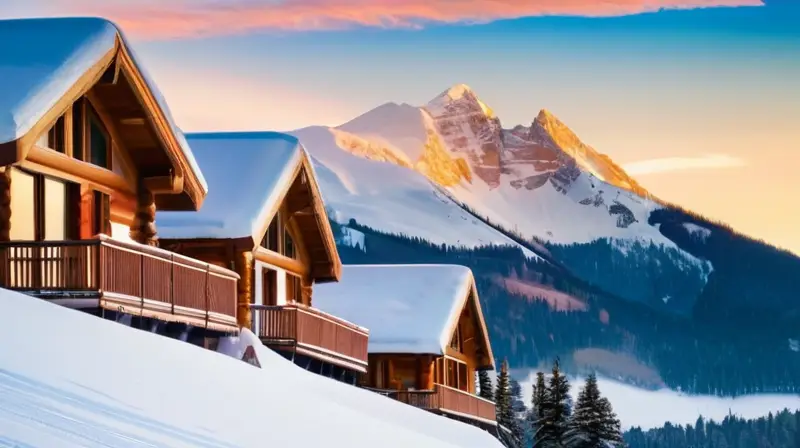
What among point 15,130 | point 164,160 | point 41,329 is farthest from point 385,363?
point 41,329

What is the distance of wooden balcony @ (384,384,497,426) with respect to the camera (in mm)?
48812

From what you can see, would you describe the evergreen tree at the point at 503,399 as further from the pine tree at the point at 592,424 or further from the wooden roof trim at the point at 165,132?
the wooden roof trim at the point at 165,132

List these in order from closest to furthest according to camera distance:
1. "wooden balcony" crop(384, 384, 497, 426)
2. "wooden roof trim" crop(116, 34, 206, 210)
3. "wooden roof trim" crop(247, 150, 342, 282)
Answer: "wooden roof trim" crop(116, 34, 206, 210) → "wooden roof trim" crop(247, 150, 342, 282) → "wooden balcony" crop(384, 384, 497, 426)

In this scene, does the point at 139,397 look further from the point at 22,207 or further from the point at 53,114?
the point at 22,207

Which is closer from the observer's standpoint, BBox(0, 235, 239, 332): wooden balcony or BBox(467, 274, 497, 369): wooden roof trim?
BBox(0, 235, 239, 332): wooden balcony

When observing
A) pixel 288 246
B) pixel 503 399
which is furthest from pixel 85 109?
pixel 503 399

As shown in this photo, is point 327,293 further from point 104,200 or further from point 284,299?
point 104,200

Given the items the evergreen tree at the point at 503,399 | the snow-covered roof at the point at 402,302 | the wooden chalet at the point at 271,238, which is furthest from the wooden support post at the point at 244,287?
the evergreen tree at the point at 503,399

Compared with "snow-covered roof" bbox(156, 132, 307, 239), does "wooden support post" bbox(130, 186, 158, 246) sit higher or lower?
lower

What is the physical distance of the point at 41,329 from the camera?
18250 mm

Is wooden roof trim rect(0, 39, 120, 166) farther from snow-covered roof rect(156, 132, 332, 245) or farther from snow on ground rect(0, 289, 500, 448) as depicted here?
snow-covered roof rect(156, 132, 332, 245)

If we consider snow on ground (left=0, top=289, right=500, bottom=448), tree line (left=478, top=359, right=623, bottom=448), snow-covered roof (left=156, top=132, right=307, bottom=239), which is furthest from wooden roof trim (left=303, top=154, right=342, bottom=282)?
tree line (left=478, top=359, right=623, bottom=448)

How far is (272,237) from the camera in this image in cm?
3988

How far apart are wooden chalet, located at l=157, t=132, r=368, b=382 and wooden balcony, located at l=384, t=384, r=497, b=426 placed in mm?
5905
